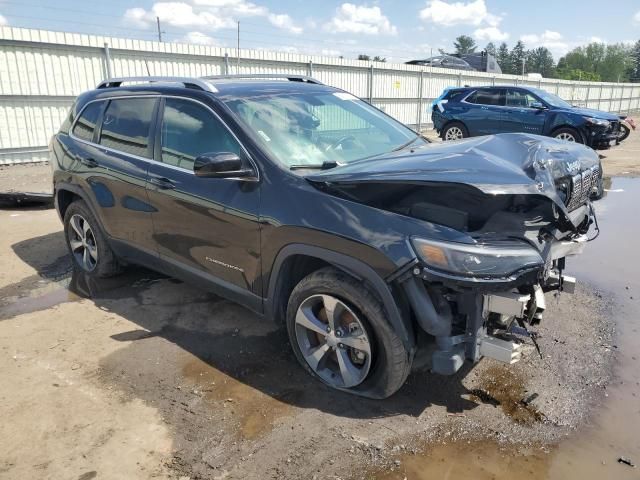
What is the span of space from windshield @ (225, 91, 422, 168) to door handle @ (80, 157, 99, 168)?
5.70 feet

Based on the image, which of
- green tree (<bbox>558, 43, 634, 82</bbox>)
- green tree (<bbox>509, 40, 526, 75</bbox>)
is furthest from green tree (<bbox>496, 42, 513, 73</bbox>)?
green tree (<bbox>558, 43, 634, 82</bbox>)

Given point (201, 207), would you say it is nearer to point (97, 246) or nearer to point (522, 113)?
point (97, 246)

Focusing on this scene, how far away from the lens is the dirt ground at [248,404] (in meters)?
2.58

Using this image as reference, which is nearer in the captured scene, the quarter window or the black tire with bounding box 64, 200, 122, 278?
the black tire with bounding box 64, 200, 122, 278

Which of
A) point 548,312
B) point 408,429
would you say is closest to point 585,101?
point 548,312

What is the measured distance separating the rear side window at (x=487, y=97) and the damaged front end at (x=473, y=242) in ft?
38.7

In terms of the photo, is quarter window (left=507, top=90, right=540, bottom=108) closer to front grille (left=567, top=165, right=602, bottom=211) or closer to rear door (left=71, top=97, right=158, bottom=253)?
front grille (left=567, top=165, right=602, bottom=211)

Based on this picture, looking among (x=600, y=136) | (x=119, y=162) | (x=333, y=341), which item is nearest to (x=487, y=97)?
(x=600, y=136)

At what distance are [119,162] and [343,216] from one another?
239 cm

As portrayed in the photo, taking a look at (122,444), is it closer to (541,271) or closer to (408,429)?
(408,429)

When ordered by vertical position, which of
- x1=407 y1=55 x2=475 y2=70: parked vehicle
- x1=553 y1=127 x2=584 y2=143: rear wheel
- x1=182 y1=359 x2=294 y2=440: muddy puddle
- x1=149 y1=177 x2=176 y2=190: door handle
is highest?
x1=407 y1=55 x2=475 y2=70: parked vehicle

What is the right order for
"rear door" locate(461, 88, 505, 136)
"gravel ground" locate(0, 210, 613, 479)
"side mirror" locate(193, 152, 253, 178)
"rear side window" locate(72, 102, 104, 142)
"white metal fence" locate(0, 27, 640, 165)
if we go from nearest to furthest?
1. "gravel ground" locate(0, 210, 613, 479)
2. "side mirror" locate(193, 152, 253, 178)
3. "rear side window" locate(72, 102, 104, 142)
4. "white metal fence" locate(0, 27, 640, 165)
5. "rear door" locate(461, 88, 505, 136)

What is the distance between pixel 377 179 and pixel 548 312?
2.37 metres

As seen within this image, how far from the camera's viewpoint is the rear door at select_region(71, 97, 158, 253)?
4117mm
